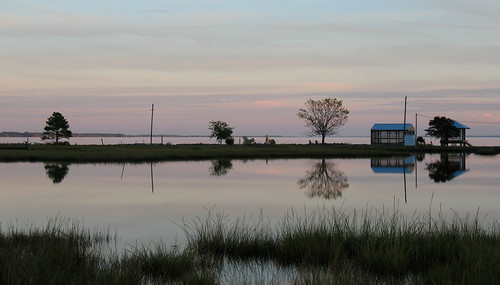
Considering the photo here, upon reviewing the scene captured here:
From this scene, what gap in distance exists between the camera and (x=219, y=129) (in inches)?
3585

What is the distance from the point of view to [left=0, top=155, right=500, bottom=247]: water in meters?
17.1

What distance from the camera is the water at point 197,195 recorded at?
17078 mm

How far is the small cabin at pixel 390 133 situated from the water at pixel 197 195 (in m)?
57.4

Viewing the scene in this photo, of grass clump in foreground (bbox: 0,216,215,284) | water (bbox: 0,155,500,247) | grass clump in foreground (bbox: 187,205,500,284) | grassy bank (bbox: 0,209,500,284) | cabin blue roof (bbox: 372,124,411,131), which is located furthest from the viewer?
cabin blue roof (bbox: 372,124,411,131)

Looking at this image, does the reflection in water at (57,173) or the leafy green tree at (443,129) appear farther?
the leafy green tree at (443,129)

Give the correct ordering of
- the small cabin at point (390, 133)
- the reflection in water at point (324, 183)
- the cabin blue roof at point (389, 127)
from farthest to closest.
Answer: the cabin blue roof at point (389, 127) < the small cabin at point (390, 133) < the reflection in water at point (324, 183)

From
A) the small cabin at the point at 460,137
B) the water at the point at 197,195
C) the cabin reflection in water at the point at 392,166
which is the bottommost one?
the water at the point at 197,195

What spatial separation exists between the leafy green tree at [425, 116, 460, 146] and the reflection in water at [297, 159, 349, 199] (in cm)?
5898

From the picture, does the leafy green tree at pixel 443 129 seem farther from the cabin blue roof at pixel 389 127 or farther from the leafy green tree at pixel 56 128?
the leafy green tree at pixel 56 128

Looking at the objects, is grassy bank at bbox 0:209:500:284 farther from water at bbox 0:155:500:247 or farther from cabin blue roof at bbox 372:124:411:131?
cabin blue roof at bbox 372:124:411:131

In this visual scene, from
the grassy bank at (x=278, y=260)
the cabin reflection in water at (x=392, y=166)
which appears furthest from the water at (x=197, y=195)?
the cabin reflection in water at (x=392, y=166)

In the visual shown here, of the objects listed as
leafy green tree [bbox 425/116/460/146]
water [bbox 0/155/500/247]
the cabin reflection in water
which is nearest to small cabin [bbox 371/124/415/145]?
leafy green tree [bbox 425/116/460/146]

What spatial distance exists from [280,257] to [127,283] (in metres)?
3.93

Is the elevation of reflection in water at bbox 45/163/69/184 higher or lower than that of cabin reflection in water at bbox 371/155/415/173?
lower
